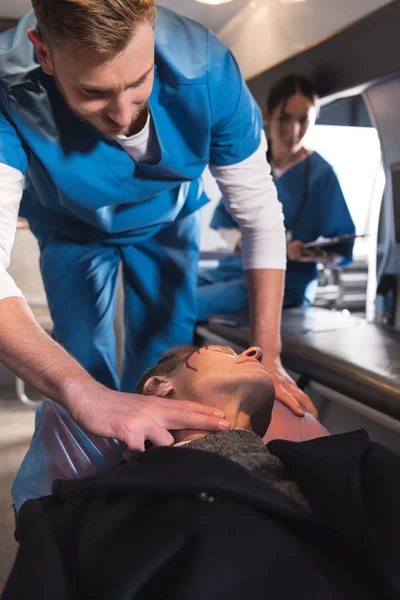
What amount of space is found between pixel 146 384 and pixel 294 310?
1584 mm

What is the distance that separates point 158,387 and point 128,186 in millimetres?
540

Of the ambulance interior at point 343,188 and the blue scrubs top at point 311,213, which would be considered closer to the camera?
the ambulance interior at point 343,188

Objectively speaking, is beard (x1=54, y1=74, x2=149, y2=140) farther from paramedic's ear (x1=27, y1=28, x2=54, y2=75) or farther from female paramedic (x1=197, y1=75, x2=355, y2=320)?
female paramedic (x1=197, y1=75, x2=355, y2=320)

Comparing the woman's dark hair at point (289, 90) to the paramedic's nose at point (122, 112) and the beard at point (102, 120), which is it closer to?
the beard at point (102, 120)

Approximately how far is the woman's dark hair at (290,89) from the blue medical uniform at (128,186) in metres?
1.04

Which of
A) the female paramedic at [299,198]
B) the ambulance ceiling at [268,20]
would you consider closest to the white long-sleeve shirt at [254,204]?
the ambulance ceiling at [268,20]

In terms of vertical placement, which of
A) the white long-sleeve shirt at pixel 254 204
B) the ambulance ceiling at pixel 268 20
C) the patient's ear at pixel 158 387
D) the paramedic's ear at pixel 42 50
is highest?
the ambulance ceiling at pixel 268 20

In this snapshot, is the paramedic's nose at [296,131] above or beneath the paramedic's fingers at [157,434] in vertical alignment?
above

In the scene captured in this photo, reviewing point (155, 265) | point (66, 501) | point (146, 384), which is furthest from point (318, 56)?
point (66, 501)

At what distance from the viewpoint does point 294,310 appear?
8.78ft

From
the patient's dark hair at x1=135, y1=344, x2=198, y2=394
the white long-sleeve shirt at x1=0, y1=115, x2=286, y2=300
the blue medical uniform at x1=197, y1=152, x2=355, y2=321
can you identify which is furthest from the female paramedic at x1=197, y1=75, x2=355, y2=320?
the patient's dark hair at x1=135, y1=344, x2=198, y2=394

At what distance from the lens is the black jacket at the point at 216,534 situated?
0.72m

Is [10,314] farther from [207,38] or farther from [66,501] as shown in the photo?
[207,38]

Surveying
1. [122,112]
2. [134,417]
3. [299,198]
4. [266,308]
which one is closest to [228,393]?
[134,417]
